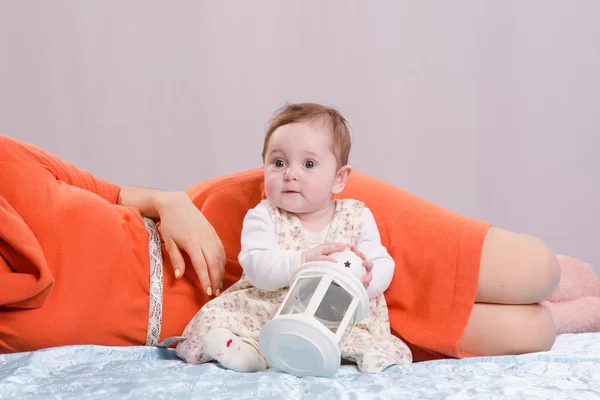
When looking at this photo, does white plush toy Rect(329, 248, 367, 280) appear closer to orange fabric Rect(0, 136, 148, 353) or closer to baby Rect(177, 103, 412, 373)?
baby Rect(177, 103, 412, 373)

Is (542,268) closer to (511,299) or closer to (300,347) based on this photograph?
(511,299)

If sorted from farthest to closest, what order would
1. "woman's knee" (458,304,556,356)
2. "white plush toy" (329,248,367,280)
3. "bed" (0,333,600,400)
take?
1. "woman's knee" (458,304,556,356)
2. "white plush toy" (329,248,367,280)
3. "bed" (0,333,600,400)

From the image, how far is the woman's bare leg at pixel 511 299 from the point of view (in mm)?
1594

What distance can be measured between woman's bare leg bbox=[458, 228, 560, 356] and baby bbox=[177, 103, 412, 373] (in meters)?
0.17

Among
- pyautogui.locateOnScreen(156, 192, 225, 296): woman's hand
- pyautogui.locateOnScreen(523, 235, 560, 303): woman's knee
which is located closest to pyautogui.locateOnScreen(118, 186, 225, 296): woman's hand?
pyautogui.locateOnScreen(156, 192, 225, 296): woman's hand

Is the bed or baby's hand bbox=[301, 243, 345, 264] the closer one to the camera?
the bed

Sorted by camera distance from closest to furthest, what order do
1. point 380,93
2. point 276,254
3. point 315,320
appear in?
1. point 315,320
2. point 276,254
3. point 380,93

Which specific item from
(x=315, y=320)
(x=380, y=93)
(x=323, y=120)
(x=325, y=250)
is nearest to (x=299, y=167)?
(x=323, y=120)

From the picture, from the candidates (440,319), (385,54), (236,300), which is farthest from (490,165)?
(236,300)

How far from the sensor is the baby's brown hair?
160 cm

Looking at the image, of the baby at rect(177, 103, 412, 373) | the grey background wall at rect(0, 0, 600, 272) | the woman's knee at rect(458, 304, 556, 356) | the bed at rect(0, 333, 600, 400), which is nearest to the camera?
the bed at rect(0, 333, 600, 400)

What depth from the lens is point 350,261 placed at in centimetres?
138

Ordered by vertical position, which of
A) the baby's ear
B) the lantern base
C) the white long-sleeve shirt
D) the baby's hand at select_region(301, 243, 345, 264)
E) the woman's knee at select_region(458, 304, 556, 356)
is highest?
the baby's ear

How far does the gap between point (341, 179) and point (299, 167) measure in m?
0.13
